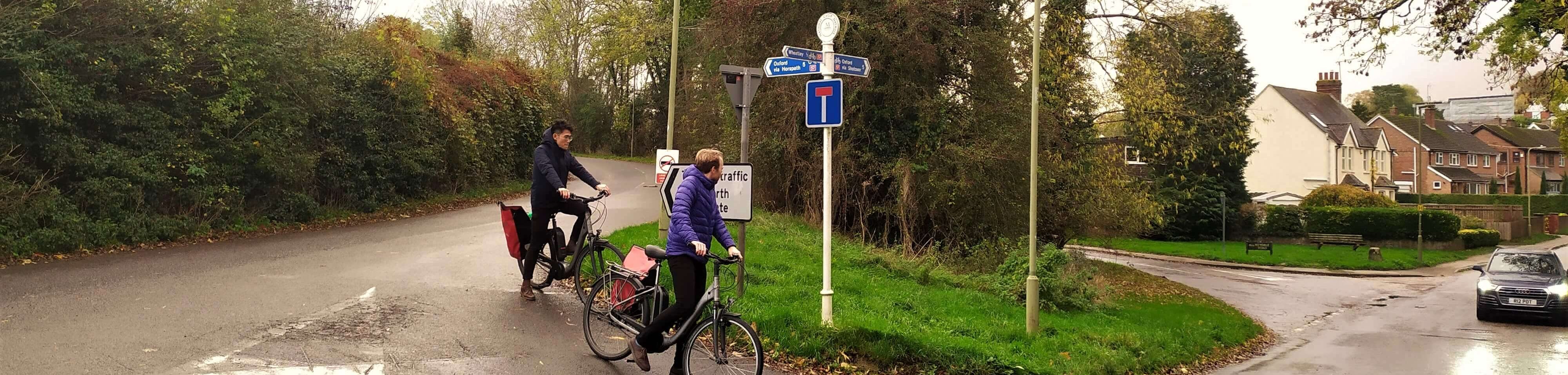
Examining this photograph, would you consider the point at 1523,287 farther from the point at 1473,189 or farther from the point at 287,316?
the point at 1473,189

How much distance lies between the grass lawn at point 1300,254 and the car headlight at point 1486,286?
11678 mm

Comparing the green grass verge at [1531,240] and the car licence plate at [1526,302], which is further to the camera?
the green grass verge at [1531,240]

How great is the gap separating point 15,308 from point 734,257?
641 cm

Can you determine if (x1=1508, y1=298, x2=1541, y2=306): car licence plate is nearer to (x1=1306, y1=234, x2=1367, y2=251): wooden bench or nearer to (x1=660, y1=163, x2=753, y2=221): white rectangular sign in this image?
(x1=660, y1=163, x2=753, y2=221): white rectangular sign

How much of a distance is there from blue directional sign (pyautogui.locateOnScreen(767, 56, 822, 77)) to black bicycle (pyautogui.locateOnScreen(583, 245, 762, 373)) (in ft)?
7.10

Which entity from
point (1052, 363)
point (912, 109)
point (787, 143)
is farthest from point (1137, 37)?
point (1052, 363)

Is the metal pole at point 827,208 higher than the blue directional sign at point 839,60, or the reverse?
the blue directional sign at point 839,60

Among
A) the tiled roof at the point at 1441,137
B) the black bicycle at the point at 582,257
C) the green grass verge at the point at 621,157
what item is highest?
the tiled roof at the point at 1441,137

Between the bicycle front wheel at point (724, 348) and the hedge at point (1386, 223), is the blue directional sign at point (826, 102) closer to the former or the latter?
the bicycle front wheel at point (724, 348)

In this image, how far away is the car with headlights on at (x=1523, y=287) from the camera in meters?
18.7

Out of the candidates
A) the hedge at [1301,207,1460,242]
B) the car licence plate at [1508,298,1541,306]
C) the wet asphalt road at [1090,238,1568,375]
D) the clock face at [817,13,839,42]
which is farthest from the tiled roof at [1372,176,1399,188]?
the clock face at [817,13,839,42]

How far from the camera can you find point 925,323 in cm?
938

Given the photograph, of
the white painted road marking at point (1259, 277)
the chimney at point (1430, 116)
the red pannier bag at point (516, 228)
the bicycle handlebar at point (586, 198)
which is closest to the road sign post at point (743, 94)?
the bicycle handlebar at point (586, 198)

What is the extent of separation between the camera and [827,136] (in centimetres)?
→ 834
